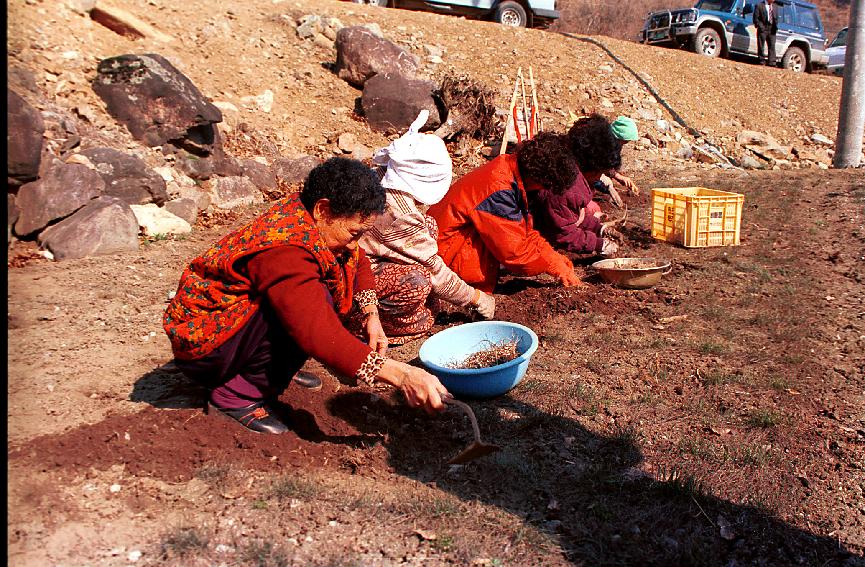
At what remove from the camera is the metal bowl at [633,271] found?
183 inches

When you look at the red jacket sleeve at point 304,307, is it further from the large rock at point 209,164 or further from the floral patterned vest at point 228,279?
the large rock at point 209,164

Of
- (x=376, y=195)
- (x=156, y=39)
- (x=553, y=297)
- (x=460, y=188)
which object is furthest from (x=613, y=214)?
(x=156, y=39)

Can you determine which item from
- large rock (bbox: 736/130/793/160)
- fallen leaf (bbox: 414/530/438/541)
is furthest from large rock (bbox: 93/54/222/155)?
large rock (bbox: 736/130/793/160)

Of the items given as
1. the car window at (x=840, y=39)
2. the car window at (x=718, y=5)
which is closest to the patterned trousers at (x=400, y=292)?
the car window at (x=718, y=5)

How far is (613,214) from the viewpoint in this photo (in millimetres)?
6961

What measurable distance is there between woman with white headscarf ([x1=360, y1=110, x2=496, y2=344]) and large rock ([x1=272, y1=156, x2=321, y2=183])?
422cm

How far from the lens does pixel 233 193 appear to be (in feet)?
23.4

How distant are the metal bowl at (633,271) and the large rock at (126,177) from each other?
401 cm

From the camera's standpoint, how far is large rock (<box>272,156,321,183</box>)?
7895 mm

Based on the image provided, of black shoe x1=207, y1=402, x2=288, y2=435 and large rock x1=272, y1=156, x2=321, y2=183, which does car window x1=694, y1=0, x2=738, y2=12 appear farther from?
black shoe x1=207, y1=402, x2=288, y2=435

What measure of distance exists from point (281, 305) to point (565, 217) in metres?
2.98

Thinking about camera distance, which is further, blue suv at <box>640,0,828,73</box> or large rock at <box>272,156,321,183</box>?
blue suv at <box>640,0,828,73</box>

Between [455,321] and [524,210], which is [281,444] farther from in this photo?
[524,210]

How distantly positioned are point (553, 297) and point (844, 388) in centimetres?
175
